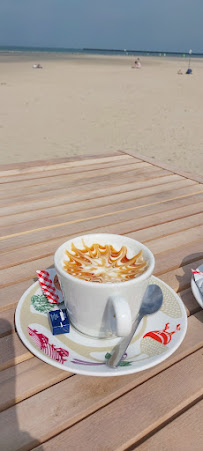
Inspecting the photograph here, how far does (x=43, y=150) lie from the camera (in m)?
6.31

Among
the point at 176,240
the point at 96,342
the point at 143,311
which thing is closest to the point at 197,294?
the point at 143,311

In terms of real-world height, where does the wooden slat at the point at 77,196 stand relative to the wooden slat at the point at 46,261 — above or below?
below

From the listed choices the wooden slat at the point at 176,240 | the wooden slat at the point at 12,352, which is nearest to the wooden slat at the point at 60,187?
the wooden slat at the point at 176,240

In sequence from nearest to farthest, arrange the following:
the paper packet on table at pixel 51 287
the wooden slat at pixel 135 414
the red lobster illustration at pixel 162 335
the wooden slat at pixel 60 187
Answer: the wooden slat at pixel 135 414
the red lobster illustration at pixel 162 335
the paper packet on table at pixel 51 287
the wooden slat at pixel 60 187

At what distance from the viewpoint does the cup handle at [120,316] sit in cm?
63

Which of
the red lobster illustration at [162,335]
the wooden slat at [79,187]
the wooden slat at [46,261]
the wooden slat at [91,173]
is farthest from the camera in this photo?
the wooden slat at [91,173]

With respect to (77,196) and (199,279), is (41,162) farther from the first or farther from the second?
(199,279)

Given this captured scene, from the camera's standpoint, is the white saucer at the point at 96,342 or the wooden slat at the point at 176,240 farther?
the wooden slat at the point at 176,240

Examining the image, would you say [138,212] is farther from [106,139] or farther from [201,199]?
[106,139]

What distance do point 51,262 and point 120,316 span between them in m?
0.54

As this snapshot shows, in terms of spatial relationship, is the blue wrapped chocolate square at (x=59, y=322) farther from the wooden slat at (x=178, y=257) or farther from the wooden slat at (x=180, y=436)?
the wooden slat at (x=178, y=257)

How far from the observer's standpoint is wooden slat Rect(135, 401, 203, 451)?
0.60 metres

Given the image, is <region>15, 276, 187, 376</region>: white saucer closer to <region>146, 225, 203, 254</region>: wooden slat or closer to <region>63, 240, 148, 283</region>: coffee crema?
<region>63, 240, 148, 283</region>: coffee crema

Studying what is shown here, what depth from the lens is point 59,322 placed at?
0.73m
